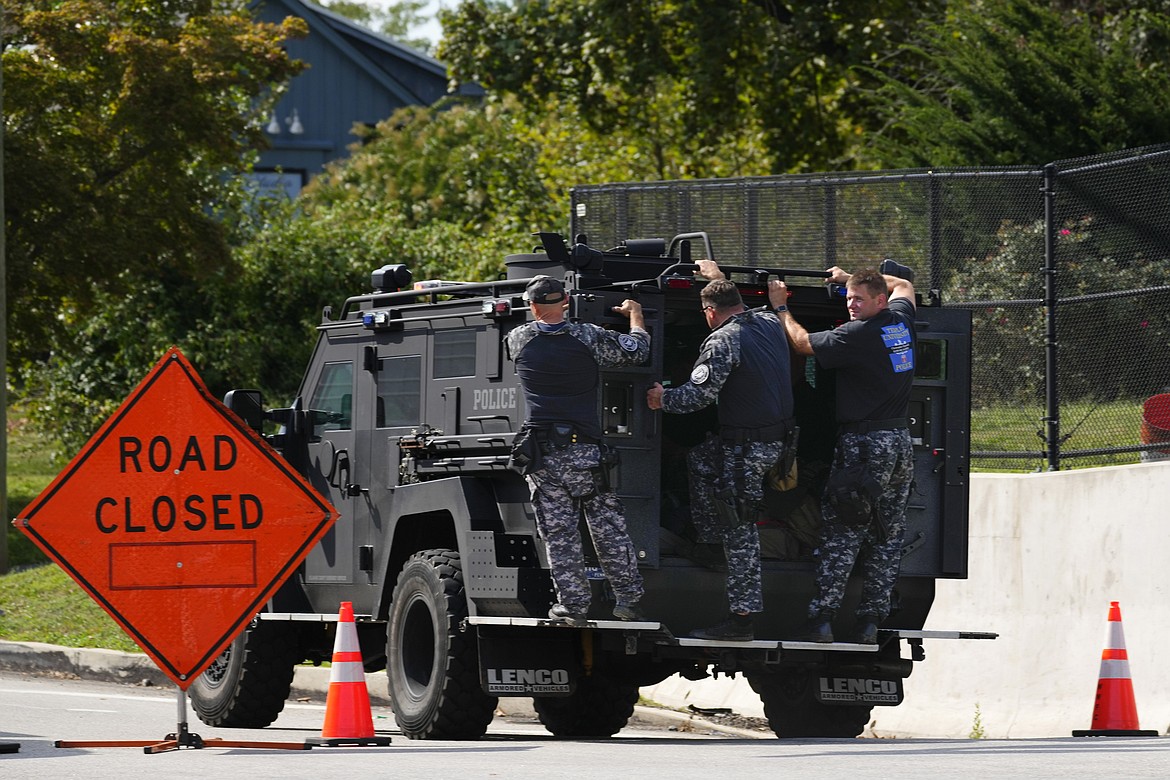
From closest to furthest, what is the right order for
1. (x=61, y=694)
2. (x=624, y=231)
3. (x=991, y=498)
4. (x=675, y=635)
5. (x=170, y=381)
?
(x=170, y=381), (x=675, y=635), (x=991, y=498), (x=61, y=694), (x=624, y=231)

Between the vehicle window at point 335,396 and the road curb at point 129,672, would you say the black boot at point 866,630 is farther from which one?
the vehicle window at point 335,396

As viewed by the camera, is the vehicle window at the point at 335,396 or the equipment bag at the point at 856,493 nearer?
the equipment bag at the point at 856,493

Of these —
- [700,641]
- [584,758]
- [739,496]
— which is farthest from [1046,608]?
[584,758]

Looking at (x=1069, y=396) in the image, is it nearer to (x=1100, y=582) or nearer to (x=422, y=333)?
(x=1100, y=582)

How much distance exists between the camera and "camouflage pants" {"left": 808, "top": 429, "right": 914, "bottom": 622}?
9.51 metres

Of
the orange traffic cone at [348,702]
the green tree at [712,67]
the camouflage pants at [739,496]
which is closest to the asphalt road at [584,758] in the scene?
the orange traffic cone at [348,702]

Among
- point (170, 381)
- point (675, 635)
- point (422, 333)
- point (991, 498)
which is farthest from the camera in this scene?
point (991, 498)

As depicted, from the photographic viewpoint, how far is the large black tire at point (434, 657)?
9359mm

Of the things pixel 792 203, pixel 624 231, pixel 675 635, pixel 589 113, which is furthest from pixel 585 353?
pixel 589 113

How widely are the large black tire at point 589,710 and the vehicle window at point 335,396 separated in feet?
6.52

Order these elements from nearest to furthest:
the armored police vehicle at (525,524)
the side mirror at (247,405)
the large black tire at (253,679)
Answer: the armored police vehicle at (525,524), the side mirror at (247,405), the large black tire at (253,679)

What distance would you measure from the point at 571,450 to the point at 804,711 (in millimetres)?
2632

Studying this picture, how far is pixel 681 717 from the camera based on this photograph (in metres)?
12.3

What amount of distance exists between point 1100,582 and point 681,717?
2850 mm
